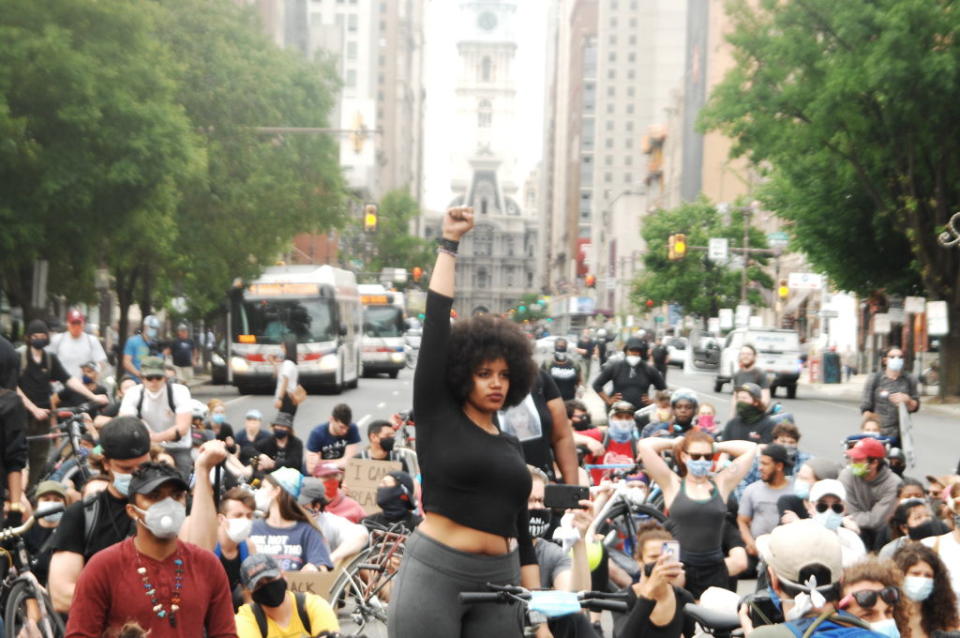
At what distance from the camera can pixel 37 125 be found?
91.2 feet

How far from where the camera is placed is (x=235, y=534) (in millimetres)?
8656

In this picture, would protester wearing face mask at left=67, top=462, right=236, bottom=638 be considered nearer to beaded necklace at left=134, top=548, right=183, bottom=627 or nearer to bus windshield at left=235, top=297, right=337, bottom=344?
beaded necklace at left=134, top=548, right=183, bottom=627

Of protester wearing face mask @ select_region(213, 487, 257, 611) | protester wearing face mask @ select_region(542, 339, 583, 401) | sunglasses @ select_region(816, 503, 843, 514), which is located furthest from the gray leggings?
protester wearing face mask @ select_region(542, 339, 583, 401)

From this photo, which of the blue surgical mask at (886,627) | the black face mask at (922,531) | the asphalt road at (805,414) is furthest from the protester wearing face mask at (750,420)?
the blue surgical mask at (886,627)

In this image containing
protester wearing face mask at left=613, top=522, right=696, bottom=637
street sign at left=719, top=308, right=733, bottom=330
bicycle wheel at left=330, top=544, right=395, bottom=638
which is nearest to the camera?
protester wearing face mask at left=613, top=522, right=696, bottom=637

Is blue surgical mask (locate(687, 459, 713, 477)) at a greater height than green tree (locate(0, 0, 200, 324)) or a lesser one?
lesser

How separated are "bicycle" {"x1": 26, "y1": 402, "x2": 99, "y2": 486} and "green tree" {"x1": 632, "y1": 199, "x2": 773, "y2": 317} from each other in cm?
7297

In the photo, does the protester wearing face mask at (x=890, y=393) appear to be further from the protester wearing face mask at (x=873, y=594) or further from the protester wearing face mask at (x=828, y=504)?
the protester wearing face mask at (x=873, y=594)

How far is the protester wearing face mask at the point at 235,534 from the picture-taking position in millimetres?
8711

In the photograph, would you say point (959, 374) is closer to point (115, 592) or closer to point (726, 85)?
point (726, 85)

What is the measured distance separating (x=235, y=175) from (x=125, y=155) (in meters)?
13.5

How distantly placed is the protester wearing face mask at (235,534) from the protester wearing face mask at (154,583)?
2785 mm

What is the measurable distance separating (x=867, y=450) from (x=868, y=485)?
31 centimetres

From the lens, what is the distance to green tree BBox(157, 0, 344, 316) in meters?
41.0
